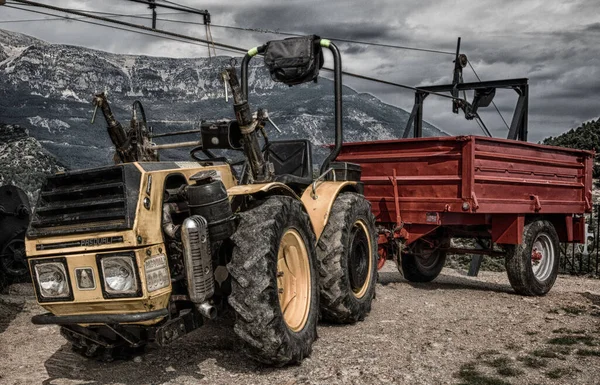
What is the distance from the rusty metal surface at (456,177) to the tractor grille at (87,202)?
4.68m

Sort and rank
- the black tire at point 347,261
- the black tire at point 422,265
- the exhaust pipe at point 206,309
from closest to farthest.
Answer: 1. the exhaust pipe at point 206,309
2. the black tire at point 347,261
3. the black tire at point 422,265

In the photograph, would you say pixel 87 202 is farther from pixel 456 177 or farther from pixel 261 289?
A: pixel 456 177

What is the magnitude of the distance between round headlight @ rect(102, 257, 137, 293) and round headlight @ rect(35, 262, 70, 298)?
1.09ft

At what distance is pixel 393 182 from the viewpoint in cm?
850

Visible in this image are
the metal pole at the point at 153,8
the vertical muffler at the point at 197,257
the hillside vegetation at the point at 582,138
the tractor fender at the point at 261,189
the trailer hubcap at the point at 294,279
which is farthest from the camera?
the hillside vegetation at the point at 582,138

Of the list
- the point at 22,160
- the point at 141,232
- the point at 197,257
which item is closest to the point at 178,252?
the point at 197,257

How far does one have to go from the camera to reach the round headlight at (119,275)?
4148 millimetres

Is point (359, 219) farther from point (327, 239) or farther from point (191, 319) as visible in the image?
point (191, 319)

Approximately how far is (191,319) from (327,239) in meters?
1.95

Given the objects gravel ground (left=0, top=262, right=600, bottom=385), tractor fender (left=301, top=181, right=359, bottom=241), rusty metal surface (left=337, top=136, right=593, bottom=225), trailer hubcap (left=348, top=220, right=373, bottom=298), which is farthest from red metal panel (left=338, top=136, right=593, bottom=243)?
tractor fender (left=301, top=181, right=359, bottom=241)

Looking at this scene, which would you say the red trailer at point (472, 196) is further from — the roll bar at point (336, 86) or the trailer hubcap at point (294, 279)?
the trailer hubcap at point (294, 279)

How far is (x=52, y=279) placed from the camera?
4371mm

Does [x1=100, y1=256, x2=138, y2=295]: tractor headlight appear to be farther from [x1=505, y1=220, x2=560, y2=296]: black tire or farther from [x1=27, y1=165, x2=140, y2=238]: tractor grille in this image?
[x1=505, y1=220, x2=560, y2=296]: black tire

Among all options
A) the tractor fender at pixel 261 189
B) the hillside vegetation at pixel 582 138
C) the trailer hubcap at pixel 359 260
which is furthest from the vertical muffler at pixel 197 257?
the hillside vegetation at pixel 582 138
